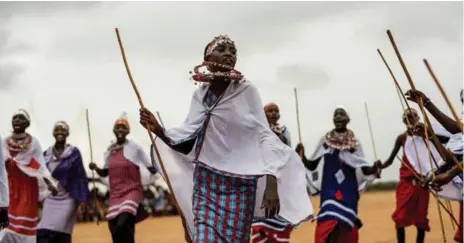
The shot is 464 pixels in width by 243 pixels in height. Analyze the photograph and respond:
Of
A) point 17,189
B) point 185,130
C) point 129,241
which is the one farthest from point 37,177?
point 185,130

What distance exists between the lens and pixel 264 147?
7090 mm

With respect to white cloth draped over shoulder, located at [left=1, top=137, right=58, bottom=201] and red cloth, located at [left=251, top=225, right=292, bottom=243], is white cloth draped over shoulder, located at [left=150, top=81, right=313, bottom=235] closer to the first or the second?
red cloth, located at [left=251, top=225, right=292, bottom=243]

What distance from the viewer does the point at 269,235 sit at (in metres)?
10.8

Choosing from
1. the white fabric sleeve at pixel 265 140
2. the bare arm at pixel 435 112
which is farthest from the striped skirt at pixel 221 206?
the bare arm at pixel 435 112

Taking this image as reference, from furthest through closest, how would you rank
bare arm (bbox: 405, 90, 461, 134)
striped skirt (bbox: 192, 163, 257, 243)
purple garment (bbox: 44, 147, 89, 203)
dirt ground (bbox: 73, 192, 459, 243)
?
dirt ground (bbox: 73, 192, 459, 243) → purple garment (bbox: 44, 147, 89, 203) → striped skirt (bbox: 192, 163, 257, 243) → bare arm (bbox: 405, 90, 461, 134)

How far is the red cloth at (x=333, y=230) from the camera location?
37.8 feet

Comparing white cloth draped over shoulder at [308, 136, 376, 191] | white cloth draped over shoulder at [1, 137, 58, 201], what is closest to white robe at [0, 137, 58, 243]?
white cloth draped over shoulder at [1, 137, 58, 201]

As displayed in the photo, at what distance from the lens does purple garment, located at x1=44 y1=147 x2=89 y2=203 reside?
42.0 ft

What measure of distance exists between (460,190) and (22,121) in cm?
571

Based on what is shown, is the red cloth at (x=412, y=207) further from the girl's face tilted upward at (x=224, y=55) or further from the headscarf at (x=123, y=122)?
the girl's face tilted upward at (x=224, y=55)

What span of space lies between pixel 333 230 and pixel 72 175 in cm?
393

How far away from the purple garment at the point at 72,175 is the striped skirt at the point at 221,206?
5.97 metres

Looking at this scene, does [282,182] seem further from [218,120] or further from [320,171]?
[320,171]

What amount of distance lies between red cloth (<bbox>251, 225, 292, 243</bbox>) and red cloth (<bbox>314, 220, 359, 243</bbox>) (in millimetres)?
903
